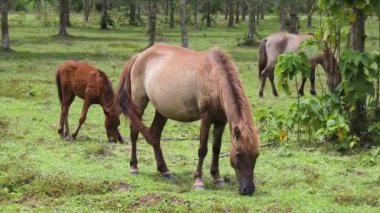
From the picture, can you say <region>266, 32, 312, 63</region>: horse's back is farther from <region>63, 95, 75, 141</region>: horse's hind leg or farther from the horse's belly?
the horse's belly

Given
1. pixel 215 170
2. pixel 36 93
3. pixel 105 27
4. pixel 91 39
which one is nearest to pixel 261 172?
pixel 215 170

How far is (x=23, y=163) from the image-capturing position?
8070 millimetres

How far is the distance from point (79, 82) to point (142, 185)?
3.70 metres

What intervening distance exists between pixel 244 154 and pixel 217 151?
3.27 feet

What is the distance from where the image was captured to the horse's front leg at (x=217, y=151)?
7.36m

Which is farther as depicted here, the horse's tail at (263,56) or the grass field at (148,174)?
the horse's tail at (263,56)

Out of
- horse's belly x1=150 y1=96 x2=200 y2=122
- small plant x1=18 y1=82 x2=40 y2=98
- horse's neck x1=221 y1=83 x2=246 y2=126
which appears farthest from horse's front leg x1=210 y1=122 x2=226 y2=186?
small plant x1=18 y1=82 x2=40 y2=98

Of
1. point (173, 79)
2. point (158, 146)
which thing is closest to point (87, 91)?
point (158, 146)

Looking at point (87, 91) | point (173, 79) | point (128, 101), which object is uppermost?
point (173, 79)

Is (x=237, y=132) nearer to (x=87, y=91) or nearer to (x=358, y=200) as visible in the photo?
(x=358, y=200)

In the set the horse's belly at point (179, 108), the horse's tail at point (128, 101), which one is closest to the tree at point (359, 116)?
the horse's belly at point (179, 108)

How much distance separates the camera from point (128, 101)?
8.23 m

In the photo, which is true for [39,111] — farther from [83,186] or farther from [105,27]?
[105,27]

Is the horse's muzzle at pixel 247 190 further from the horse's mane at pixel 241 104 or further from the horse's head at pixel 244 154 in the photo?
the horse's mane at pixel 241 104
